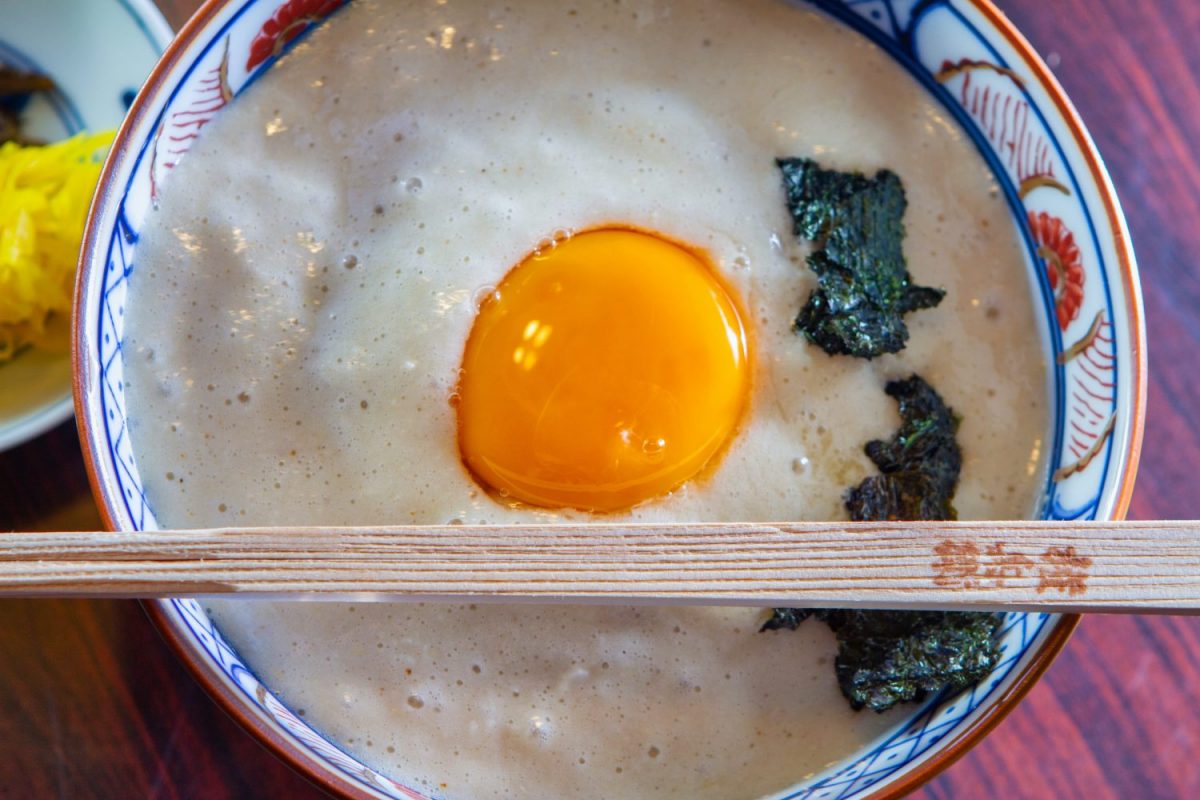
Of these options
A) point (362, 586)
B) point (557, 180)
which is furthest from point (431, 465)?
point (557, 180)

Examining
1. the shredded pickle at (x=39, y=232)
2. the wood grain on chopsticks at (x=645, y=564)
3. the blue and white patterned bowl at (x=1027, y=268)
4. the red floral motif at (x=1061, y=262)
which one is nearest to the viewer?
the wood grain on chopsticks at (x=645, y=564)

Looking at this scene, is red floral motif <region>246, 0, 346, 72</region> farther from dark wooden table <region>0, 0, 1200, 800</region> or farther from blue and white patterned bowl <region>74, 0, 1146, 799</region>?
dark wooden table <region>0, 0, 1200, 800</region>

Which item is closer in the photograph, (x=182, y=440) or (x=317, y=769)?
(x=317, y=769)

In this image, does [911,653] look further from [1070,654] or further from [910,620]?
[1070,654]

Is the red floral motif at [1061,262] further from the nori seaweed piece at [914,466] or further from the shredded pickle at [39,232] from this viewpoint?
the shredded pickle at [39,232]

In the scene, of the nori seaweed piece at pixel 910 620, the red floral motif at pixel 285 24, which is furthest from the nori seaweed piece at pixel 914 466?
the red floral motif at pixel 285 24

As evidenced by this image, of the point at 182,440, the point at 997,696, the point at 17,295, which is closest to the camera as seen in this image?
the point at 997,696

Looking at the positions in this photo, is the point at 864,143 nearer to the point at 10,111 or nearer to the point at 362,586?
the point at 362,586

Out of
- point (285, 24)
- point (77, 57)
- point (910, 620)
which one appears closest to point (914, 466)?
point (910, 620)
